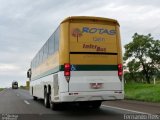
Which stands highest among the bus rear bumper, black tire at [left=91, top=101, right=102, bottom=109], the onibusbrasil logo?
the onibusbrasil logo

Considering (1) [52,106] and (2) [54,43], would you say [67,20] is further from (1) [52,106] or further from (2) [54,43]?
(1) [52,106]

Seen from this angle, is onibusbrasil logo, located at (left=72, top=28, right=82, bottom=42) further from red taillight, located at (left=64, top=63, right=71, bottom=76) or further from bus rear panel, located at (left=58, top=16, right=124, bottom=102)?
red taillight, located at (left=64, top=63, right=71, bottom=76)

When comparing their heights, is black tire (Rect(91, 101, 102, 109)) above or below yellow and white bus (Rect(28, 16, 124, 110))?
below

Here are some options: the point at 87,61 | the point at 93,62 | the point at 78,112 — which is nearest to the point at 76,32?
the point at 87,61

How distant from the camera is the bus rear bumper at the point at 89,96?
13.6 m

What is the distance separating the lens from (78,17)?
1425cm

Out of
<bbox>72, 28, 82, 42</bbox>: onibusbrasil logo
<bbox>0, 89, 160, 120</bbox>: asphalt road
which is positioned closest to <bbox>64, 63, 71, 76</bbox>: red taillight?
<bbox>72, 28, 82, 42</bbox>: onibusbrasil logo

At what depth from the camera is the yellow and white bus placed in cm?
1374

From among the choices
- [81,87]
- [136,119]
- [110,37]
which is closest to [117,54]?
[110,37]

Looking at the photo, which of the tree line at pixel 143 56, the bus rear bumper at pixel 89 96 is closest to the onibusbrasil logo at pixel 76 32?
the bus rear bumper at pixel 89 96

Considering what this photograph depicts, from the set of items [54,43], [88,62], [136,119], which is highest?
[54,43]

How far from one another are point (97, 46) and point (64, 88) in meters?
2.10

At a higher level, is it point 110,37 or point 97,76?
point 110,37

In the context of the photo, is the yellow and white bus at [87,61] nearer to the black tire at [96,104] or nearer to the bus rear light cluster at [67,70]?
the bus rear light cluster at [67,70]
